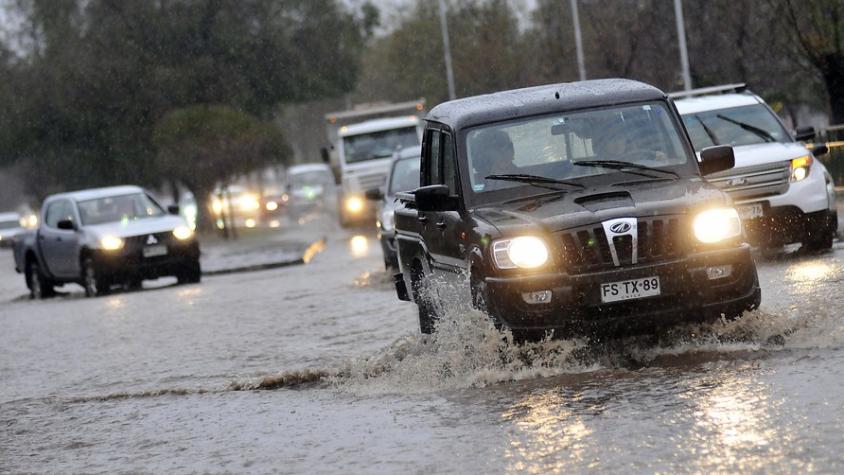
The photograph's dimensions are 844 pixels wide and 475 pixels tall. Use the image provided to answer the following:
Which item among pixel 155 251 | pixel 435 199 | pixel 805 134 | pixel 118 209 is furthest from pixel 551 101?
pixel 118 209

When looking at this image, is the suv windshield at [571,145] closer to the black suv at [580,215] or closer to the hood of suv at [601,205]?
the black suv at [580,215]

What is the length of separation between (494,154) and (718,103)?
748cm

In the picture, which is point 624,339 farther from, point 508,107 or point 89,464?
point 89,464

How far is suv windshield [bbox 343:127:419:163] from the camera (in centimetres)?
3659

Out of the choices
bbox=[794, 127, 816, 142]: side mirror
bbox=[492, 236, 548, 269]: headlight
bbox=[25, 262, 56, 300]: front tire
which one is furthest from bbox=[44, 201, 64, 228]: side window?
bbox=[492, 236, 548, 269]: headlight

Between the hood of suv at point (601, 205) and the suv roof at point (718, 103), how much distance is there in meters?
7.22

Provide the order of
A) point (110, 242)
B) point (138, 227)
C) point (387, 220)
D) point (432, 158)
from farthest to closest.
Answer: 1. point (138, 227)
2. point (110, 242)
3. point (387, 220)
4. point (432, 158)

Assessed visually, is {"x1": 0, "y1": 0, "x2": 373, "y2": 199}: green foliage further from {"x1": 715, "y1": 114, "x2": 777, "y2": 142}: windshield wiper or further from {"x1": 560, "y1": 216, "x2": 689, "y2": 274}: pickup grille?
{"x1": 560, "y1": 216, "x2": 689, "y2": 274}: pickup grille

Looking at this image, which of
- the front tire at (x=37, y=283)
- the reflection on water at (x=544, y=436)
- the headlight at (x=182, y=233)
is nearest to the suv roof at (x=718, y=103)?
the reflection on water at (x=544, y=436)

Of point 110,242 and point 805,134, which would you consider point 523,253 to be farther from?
point 110,242

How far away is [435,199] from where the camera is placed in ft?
33.2

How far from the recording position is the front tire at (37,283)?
26.7 m

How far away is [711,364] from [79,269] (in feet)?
56.5

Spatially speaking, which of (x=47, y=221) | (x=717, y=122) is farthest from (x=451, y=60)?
(x=717, y=122)
